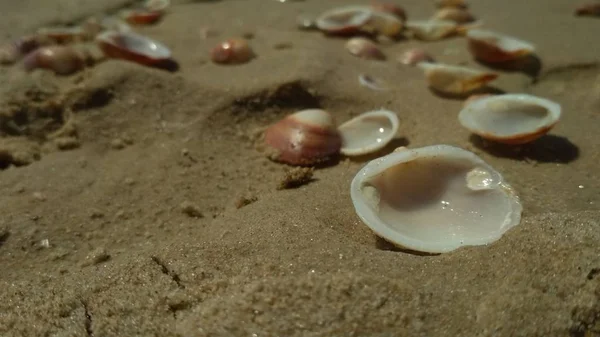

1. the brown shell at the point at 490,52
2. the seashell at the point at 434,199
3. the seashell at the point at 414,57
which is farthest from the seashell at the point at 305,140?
the brown shell at the point at 490,52

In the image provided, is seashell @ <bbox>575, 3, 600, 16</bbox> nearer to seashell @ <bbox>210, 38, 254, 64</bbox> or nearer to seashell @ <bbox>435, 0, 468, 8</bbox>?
seashell @ <bbox>435, 0, 468, 8</bbox>

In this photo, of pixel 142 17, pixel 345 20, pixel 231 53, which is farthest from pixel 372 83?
pixel 142 17

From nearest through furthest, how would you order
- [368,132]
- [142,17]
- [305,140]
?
[305,140] → [368,132] → [142,17]

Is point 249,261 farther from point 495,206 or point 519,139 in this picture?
point 519,139

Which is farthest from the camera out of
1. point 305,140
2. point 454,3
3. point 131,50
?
point 454,3

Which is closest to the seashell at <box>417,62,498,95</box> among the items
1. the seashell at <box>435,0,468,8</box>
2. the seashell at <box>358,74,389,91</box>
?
the seashell at <box>358,74,389,91</box>

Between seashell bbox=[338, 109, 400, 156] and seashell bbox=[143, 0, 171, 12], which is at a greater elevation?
seashell bbox=[338, 109, 400, 156]

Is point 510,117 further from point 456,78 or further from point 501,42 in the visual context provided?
point 501,42

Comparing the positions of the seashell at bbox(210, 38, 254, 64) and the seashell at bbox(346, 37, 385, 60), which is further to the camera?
the seashell at bbox(346, 37, 385, 60)
